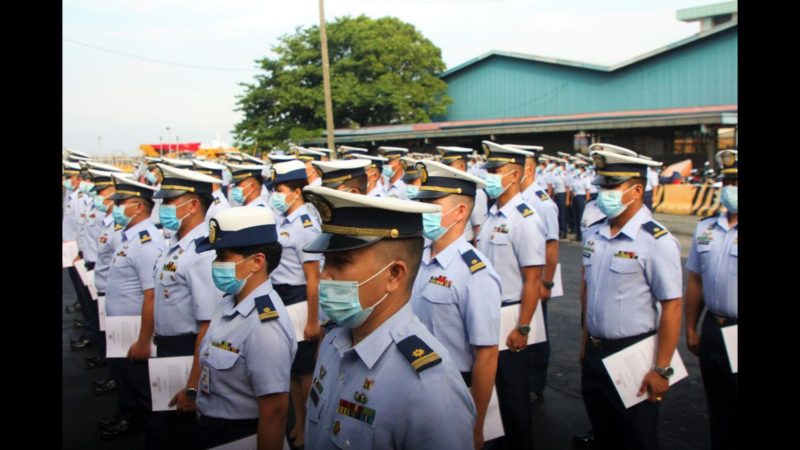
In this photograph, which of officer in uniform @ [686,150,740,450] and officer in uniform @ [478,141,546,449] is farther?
officer in uniform @ [478,141,546,449]

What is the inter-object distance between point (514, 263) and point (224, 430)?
108 inches

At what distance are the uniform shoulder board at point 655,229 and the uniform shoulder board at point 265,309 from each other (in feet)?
7.57

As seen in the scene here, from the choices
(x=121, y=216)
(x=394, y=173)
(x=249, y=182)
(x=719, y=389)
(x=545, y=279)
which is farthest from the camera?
(x=394, y=173)

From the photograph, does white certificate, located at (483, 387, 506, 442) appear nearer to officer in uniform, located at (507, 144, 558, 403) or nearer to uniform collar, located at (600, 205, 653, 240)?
uniform collar, located at (600, 205, 653, 240)

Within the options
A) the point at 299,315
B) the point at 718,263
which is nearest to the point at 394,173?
the point at 299,315

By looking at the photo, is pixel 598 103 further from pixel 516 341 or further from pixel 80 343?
pixel 516 341

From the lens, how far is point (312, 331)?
5.14 meters

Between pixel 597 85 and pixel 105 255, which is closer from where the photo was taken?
pixel 105 255

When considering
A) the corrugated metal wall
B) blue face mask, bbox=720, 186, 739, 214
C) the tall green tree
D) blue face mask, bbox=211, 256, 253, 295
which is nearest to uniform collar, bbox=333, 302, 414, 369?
blue face mask, bbox=211, 256, 253, 295

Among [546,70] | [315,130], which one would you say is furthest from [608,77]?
[315,130]

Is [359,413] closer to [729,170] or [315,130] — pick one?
[729,170]

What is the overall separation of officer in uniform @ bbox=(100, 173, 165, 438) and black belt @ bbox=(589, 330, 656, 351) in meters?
2.99

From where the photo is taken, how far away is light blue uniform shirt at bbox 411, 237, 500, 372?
333 centimetres

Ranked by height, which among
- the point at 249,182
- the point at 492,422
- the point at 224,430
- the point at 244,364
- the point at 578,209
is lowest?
the point at 492,422
